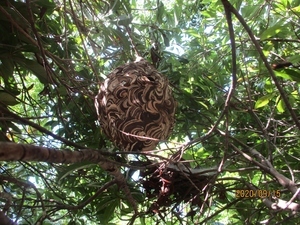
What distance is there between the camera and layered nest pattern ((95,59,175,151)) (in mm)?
947

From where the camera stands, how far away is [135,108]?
3.18 ft

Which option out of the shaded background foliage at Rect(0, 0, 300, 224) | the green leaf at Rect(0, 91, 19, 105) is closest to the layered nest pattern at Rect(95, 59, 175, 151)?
the shaded background foliage at Rect(0, 0, 300, 224)

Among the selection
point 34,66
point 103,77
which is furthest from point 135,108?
point 103,77

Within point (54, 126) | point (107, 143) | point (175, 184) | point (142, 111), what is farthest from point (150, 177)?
point (54, 126)

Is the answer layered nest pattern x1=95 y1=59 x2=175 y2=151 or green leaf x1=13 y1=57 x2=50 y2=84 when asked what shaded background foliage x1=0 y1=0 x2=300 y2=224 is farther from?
layered nest pattern x1=95 y1=59 x2=175 y2=151

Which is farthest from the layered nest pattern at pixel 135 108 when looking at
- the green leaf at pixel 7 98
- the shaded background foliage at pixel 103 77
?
the green leaf at pixel 7 98

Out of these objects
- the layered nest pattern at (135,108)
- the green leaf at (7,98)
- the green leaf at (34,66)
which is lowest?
the layered nest pattern at (135,108)

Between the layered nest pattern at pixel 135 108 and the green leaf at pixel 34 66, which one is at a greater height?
the green leaf at pixel 34 66

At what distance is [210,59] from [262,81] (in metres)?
0.36

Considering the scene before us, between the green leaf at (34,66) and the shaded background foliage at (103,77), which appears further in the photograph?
the shaded background foliage at (103,77)

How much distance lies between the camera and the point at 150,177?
3.22 ft

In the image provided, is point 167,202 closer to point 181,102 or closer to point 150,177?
point 150,177

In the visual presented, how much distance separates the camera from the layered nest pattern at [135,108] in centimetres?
95

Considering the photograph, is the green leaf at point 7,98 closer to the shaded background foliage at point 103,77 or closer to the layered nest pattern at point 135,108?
the shaded background foliage at point 103,77
